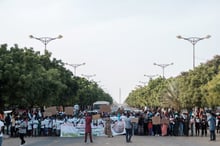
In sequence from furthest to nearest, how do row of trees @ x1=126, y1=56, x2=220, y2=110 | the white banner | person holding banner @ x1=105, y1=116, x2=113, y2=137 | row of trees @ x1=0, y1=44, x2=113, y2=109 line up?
row of trees @ x1=126, y1=56, x2=220, y2=110, row of trees @ x1=0, y1=44, x2=113, y2=109, the white banner, person holding banner @ x1=105, y1=116, x2=113, y2=137

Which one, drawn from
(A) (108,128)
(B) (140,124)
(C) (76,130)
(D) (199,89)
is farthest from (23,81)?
(D) (199,89)

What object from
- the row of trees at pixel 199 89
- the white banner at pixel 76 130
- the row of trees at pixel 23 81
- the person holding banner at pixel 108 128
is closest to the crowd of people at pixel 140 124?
the person holding banner at pixel 108 128

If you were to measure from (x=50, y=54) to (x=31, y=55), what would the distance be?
15792 millimetres

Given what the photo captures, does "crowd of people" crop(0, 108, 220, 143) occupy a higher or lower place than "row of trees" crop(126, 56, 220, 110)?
lower

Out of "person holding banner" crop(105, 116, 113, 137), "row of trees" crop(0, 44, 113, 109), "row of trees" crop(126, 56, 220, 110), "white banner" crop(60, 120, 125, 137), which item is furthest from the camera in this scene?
"row of trees" crop(126, 56, 220, 110)

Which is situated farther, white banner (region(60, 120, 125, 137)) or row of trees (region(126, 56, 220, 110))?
row of trees (region(126, 56, 220, 110))

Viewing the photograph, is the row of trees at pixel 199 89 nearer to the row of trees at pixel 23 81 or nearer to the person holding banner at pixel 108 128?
the row of trees at pixel 23 81

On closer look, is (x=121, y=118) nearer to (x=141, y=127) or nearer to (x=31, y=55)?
(x=141, y=127)

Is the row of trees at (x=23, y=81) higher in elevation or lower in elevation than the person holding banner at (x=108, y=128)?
higher

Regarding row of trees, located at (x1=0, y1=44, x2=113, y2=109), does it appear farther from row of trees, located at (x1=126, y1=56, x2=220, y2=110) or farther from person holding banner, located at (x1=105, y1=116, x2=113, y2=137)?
row of trees, located at (x1=126, y1=56, x2=220, y2=110)

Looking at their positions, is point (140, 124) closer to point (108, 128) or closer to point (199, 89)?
point (108, 128)

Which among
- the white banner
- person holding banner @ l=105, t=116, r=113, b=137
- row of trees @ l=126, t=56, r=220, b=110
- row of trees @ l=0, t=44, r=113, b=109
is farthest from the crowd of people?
row of trees @ l=126, t=56, r=220, b=110

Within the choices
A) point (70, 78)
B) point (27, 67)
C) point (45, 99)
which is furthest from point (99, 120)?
point (70, 78)

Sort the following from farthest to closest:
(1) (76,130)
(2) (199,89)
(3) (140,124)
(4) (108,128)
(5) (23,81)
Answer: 1. (2) (199,89)
2. (5) (23,81)
3. (3) (140,124)
4. (1) (76,130)
5. (4) (108,128)
